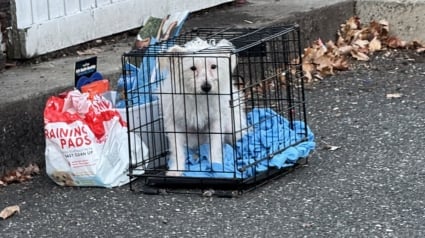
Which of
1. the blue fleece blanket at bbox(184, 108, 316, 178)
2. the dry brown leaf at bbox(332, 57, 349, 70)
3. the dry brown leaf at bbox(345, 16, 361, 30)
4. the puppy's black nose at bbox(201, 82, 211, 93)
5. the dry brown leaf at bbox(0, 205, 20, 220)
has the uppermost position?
the puppy's black nose at bbox(201, 82, 211, 93)

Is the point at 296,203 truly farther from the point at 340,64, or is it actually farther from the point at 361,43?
the point at 361,43

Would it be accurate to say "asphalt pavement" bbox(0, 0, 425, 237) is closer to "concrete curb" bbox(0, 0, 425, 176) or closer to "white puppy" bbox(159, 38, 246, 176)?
"concrete curb" bbox(0, 0, 425, 176)

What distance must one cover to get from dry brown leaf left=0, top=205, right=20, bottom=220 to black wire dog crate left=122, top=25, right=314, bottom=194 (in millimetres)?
729

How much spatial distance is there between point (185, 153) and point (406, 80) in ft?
8.91

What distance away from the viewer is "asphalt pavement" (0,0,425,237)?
193 inches

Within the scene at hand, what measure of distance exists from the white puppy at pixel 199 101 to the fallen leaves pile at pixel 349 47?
7.71 ft

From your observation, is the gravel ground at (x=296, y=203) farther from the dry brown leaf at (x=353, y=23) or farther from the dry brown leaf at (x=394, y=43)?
the dry brown leaf at (x=353, y=23)

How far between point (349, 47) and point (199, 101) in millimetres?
3230

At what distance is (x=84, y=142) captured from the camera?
18.2 ft

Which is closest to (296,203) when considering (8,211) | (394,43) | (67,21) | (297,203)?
(297,203)

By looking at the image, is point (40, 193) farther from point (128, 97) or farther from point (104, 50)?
point (104, 50)

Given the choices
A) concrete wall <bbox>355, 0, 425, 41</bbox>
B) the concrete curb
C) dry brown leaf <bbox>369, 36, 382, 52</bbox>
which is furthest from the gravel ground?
concrete wall <bbox>355, 0, 425, 41</bbox>

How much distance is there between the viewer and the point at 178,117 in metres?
5.71

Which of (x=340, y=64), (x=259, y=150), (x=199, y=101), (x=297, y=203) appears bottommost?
(x=297, y=203)
